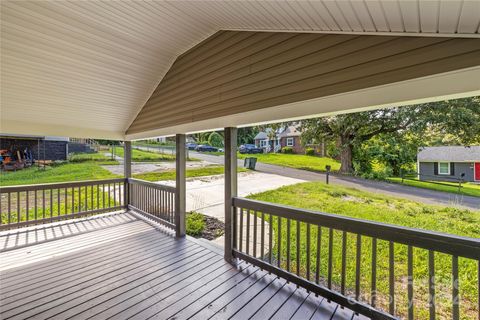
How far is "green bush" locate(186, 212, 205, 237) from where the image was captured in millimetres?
4723

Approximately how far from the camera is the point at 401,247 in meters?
3.48

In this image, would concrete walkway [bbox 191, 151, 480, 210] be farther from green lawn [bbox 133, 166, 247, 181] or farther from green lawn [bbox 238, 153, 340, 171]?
green lawn [bbox 133, 166, 247, 181]

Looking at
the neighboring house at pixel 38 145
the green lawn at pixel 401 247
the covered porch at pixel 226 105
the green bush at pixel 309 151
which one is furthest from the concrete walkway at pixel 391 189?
the neighboring house at pixel 38 145

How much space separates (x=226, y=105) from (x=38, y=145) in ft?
36.4

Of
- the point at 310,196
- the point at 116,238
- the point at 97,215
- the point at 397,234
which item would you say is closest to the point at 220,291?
the point at 397,234

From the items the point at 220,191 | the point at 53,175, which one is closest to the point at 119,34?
the point at 220,191

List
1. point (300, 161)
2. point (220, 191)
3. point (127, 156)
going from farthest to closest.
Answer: point (220, 191)
point (127, 156)
point (300, 161)

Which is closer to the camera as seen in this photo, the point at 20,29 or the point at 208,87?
the point at 20,29

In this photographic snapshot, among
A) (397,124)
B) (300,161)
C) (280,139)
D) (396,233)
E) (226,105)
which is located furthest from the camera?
(280,139)

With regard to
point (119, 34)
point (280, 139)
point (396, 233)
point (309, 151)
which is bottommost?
point (396, 233)

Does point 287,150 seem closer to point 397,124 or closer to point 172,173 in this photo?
point 397,124

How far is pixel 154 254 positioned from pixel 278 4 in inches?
148

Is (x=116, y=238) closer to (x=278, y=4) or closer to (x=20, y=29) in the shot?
(x=20, y=29)

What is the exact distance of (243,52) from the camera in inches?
107
